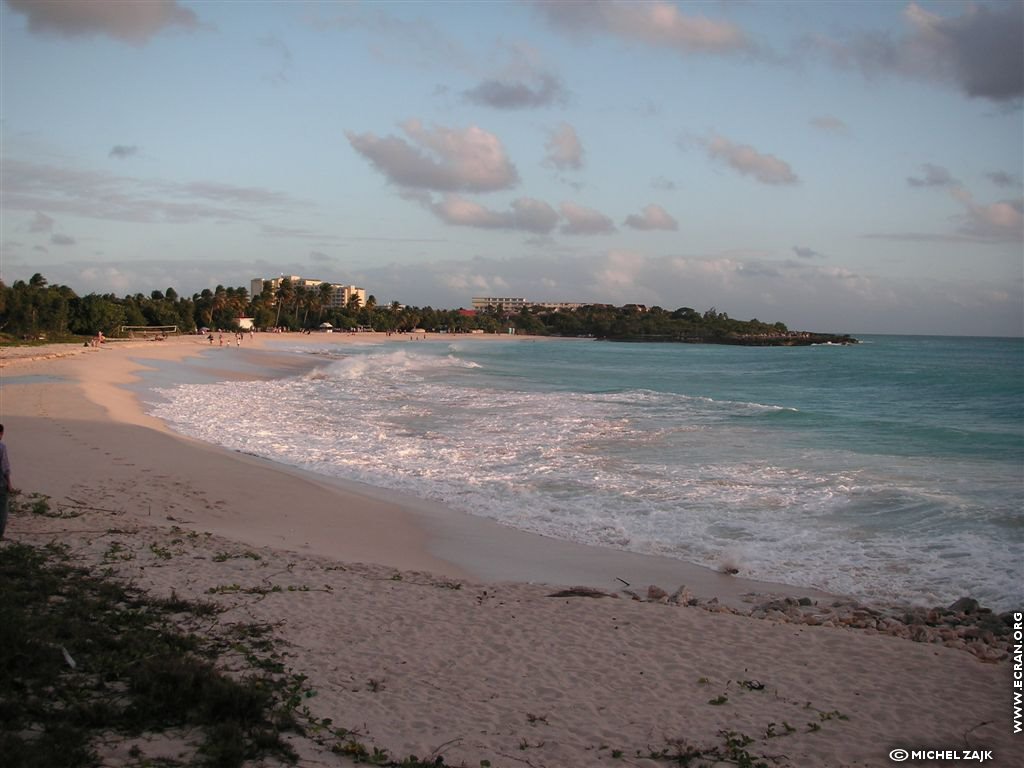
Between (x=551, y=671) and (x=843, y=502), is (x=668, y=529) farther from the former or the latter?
(x=551, y=671)

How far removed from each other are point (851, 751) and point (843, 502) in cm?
943

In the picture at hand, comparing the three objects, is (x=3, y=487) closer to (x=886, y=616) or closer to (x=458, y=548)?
(x=458, y=548)

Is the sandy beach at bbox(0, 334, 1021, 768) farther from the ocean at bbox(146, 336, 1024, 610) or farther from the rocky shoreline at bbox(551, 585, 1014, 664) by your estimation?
the ocean at bbox(146, 336, 1024, 610)

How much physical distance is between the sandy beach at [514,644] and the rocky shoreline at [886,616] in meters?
0.20

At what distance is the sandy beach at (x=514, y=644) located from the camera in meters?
4.88

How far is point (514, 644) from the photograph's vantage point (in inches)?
251

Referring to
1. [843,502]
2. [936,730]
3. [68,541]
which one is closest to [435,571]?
[68,541]

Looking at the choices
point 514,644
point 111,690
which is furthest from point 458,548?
point 111,690

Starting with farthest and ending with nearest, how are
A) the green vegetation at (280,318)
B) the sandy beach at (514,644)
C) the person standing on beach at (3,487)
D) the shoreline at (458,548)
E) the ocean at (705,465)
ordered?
the green vegetation at (280,318), the ocean at (705,465), the shoreline at (458,548), the person standing on beach at (3,487), the sandy beach at (514,644)

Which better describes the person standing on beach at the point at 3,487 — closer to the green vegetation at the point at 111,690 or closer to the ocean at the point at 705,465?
the green vegetation at the point at 111,690

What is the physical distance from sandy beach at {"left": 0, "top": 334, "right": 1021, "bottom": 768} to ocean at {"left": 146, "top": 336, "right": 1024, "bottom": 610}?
1.53 metres

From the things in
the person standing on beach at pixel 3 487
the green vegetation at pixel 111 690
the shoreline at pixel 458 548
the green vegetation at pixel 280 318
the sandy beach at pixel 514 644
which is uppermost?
the green vegetation at pixel 280 318
